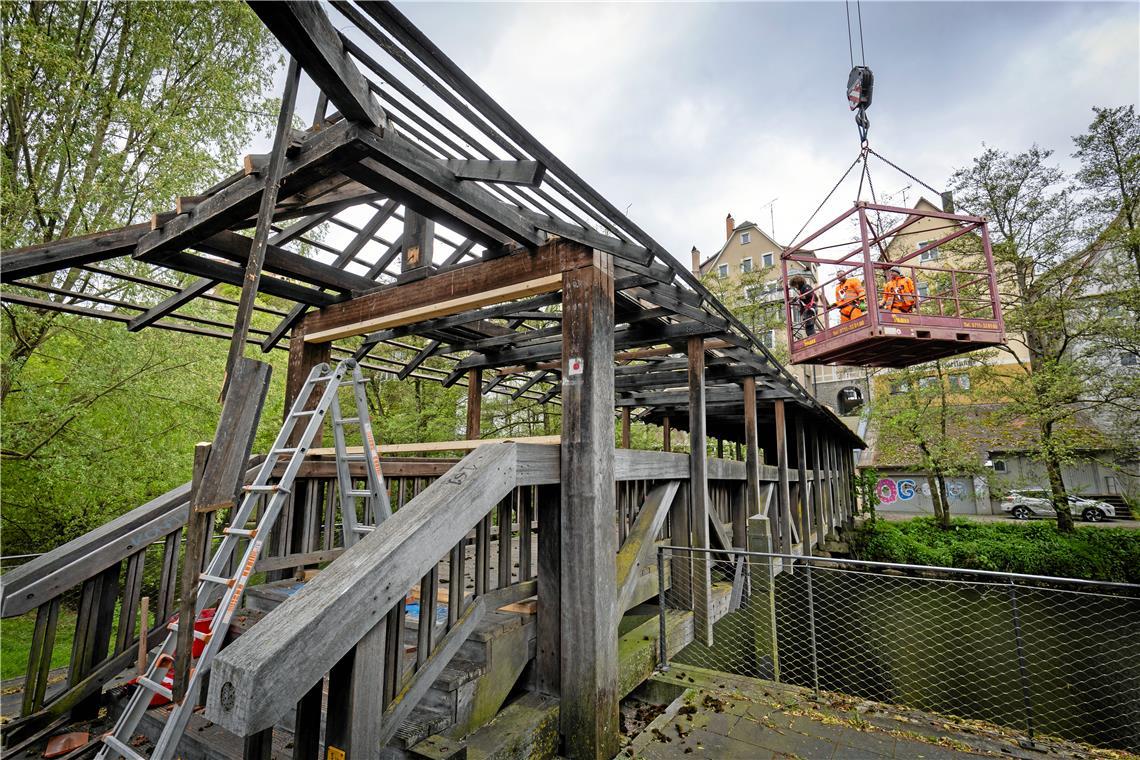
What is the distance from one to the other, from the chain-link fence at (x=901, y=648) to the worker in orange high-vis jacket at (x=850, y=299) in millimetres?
3423

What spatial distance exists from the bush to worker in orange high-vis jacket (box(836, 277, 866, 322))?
444 inches

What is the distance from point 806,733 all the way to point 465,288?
4.01 meters

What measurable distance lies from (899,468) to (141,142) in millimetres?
30750

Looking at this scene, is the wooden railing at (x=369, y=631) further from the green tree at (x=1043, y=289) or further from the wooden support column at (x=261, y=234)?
the green tree at (x=1043, y=289)

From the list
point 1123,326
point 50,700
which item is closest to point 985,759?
point 50,700

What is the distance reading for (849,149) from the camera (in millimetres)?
7871

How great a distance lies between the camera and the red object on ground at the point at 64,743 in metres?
2.79

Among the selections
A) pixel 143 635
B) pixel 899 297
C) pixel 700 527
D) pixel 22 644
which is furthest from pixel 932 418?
pixel 22 644

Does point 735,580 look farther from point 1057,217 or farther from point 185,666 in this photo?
point 1057,217

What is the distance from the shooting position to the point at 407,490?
4.20 metres

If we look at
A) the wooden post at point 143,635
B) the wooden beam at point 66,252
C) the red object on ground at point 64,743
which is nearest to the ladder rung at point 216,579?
the wooden post at point 143,635

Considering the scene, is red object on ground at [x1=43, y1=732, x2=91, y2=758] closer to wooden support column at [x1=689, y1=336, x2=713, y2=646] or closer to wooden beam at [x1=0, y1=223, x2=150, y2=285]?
wooden beam at [x1=0, y1=223, x2=150, y2=285]

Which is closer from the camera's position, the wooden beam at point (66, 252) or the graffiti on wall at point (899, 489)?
the wooden beam at point (66, 252)

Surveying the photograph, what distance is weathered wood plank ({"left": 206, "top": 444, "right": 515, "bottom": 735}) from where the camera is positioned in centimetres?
159
